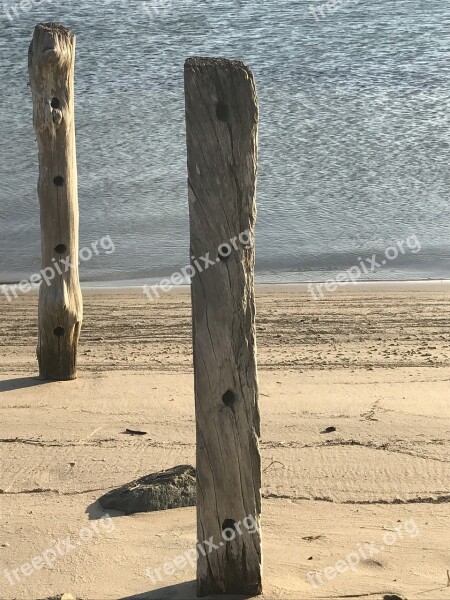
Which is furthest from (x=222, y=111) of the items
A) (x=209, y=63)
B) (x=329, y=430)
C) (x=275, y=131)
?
(x=275, y=131)

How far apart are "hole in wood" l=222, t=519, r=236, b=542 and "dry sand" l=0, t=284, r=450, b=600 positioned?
14.4 inches

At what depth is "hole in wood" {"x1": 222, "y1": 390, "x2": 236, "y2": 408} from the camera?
4.68 metres

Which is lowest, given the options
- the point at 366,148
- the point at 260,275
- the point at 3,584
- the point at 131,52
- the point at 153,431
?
the point at 3,584

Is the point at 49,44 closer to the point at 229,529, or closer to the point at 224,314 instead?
the point at 224,314

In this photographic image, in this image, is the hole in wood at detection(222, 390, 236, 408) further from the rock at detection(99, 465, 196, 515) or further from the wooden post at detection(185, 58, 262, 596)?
the rock at detection(99, 465, 196, 515)

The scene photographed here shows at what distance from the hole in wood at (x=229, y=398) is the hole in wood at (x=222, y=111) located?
122 cm

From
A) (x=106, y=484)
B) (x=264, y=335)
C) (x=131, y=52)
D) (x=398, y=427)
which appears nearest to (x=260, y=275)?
(x=264, y=335)

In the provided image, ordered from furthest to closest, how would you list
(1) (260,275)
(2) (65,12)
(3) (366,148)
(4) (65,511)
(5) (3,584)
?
(2) (65,12)
(3) (366,148)
(1) (260,275)
(4) (65,511)
(5) (3,584)

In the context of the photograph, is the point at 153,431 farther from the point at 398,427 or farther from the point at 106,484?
the point at 398,427

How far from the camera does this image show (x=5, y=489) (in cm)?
625

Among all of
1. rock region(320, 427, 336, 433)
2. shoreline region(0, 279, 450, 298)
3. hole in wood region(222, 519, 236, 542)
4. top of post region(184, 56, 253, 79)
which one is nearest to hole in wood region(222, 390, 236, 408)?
hole in wood region(222, 519, 236, 542)

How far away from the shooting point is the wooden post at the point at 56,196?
817cm

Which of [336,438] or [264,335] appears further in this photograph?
[264,335]

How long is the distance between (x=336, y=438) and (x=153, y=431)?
4.19 ft
